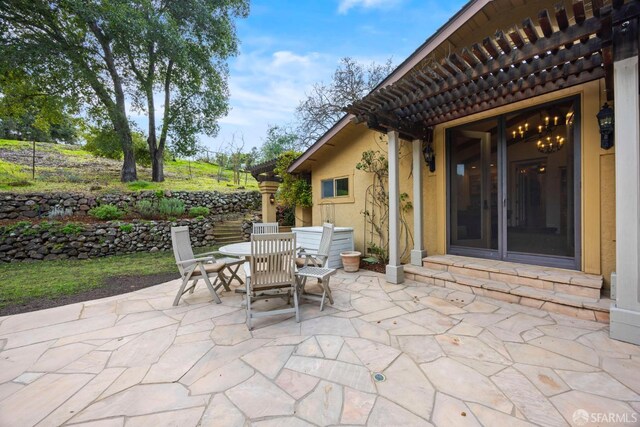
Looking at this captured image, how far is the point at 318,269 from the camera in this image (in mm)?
3695

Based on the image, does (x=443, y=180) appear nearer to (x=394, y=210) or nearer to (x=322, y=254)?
(x=394, y=210)

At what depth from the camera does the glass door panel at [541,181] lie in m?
3.79

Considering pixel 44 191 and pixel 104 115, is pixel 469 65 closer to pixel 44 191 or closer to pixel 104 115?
pixel 44 191

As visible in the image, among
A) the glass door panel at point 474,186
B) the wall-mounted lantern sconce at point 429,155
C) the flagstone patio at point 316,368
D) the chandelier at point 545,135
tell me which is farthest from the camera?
the wall-mounted lantern sconce at point 429,155

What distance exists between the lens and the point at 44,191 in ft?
28.5

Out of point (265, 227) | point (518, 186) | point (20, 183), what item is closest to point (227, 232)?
point (265, 227)

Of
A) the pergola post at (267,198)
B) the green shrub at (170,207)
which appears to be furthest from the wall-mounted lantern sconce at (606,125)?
the green shrub at (170,207)

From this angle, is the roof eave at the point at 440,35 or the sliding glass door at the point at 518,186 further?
the sliding glass door at the point at 518,186

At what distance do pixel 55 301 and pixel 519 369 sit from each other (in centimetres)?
595

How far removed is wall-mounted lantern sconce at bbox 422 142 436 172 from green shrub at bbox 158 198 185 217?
8.87 meters

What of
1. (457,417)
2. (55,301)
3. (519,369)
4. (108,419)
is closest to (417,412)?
(457,417)

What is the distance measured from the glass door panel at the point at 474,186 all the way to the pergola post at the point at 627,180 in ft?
6.32

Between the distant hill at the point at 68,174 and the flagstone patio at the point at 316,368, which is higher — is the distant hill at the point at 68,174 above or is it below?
above

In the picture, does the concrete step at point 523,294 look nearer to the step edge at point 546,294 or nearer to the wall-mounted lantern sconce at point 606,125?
the step edge at point 546,294
